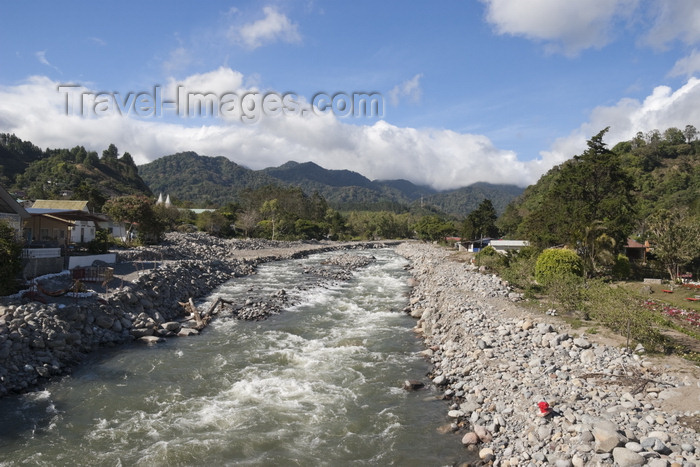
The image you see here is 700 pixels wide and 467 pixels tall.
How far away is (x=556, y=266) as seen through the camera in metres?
22.2

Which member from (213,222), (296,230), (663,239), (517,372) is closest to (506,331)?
(517,372)

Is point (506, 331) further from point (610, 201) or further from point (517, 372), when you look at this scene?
point (610, 201)

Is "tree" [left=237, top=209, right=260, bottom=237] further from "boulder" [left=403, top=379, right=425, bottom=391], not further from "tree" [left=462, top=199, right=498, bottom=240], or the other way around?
"boulder" [left=403, top=379, right=425, bottom=391]

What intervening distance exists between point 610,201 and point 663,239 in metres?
4.13

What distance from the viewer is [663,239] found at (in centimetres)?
2694

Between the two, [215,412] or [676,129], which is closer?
[215,412]

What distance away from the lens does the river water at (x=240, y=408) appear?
29.0 ft

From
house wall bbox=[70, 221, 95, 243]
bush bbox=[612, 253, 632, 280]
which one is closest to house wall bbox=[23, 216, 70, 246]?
house wall bbox=[70, 221, 95, 243]

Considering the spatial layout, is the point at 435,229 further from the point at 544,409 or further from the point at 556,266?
the point at 544,409

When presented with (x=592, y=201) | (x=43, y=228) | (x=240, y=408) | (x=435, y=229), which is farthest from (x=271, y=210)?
(x=240, y=408)

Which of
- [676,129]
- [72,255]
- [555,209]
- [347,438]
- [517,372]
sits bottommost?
[347,438]

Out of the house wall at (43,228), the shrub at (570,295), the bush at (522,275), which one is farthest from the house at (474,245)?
the house wall at (43,228)

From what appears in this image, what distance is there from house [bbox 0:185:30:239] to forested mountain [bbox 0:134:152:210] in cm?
4395

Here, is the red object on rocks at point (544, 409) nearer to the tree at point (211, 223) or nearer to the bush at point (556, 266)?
the bush at point (556, 266)
